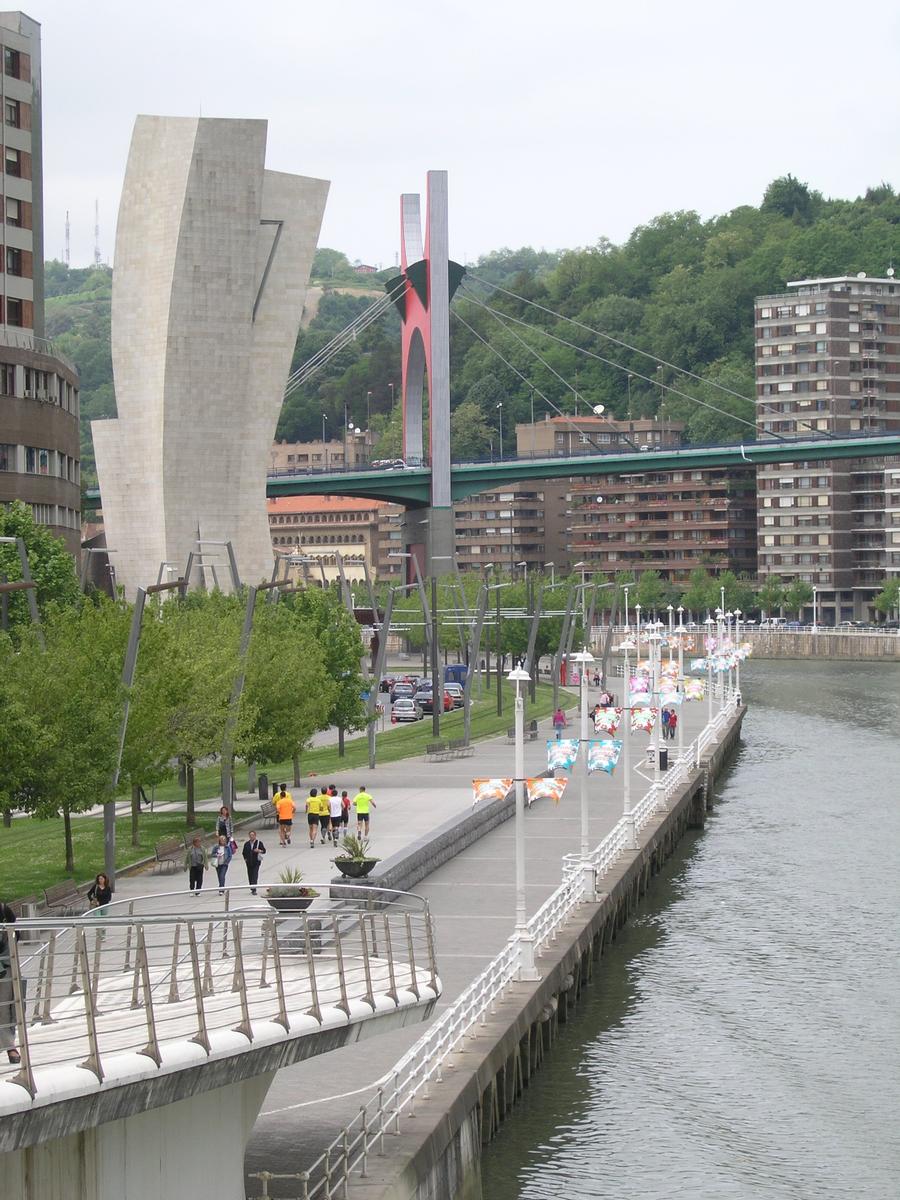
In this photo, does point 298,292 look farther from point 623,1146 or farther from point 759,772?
point 623,1146

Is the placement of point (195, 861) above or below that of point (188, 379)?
below

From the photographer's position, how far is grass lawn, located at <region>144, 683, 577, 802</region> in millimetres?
57375

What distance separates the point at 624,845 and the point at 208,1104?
2580 cm

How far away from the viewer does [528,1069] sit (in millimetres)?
26969

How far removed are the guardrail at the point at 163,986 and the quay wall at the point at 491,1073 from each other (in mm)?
1380

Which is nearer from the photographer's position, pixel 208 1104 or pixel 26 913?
pixel 208 1104

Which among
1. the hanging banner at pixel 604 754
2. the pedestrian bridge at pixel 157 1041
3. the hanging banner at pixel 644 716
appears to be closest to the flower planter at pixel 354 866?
the hanging banner at pixel 604 754

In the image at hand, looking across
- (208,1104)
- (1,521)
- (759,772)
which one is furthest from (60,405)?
(208,1104)

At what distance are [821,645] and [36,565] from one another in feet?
388

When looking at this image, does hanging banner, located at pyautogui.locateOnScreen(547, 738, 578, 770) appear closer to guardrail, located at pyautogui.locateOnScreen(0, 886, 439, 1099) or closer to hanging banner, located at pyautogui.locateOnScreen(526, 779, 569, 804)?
hanging banner, located at pyautogui.locateOnScreen(526, 779, 569, 804)

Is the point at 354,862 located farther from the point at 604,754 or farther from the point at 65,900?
the point at 604,754

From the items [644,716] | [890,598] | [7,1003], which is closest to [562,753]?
[644,716]

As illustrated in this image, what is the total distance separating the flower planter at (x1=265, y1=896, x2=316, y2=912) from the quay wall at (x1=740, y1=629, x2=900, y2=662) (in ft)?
475

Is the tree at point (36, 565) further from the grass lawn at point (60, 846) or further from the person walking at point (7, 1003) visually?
the person walking at point (7, 1003)
